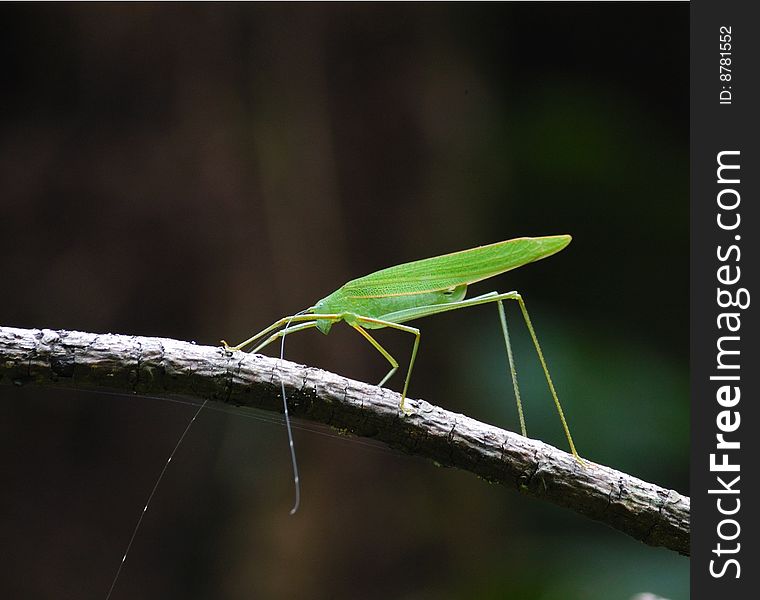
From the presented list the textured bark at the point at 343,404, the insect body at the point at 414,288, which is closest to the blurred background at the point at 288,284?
the insect body at the point at 414,288

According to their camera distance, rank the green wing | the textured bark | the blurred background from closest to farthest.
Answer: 1. the textured bark
2. the green wing
3. the blurred background

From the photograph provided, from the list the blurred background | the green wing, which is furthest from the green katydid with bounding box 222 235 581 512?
the blurred background

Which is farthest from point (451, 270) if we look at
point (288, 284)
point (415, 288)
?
point (288, 284)

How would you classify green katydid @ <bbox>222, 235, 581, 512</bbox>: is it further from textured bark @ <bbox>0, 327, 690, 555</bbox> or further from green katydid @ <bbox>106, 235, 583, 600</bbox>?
textured bark @ <bbox>0, 327, 690, 555</bbox>

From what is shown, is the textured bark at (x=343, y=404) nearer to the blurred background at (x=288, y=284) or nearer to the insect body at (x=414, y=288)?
the insect body at (x=414, y=288)

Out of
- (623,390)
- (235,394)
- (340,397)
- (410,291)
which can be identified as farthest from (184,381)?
(623,390)

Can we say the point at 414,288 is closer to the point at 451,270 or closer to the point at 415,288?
the point at 415,288
